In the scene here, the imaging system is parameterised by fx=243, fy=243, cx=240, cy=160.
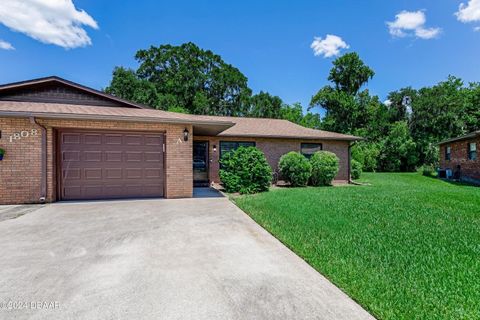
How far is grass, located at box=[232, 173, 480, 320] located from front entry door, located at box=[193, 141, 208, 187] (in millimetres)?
5278

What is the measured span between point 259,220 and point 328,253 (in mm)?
2021

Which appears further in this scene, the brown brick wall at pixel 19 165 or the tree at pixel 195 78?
the tree at pixel 195 78

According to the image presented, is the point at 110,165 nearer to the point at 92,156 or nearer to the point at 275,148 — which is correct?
the point at 92,156

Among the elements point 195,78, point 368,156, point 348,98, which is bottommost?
point 368,156

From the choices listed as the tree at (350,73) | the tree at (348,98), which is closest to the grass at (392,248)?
the tree at (348,98)

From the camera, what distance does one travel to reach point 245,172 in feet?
30.3

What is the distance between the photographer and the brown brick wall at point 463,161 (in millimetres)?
13864

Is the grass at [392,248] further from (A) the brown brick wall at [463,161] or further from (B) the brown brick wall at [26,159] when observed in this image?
(A) the brown brick wall at [463,161]

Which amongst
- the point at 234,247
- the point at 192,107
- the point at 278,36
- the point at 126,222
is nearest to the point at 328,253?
the point at 234,247

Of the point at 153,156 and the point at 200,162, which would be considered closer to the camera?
the point at 153,156

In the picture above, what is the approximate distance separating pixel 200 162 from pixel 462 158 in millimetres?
16226

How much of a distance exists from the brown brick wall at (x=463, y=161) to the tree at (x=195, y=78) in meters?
21.7

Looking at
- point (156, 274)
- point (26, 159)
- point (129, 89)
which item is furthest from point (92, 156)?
point (129, 89)

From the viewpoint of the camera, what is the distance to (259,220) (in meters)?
5.31
